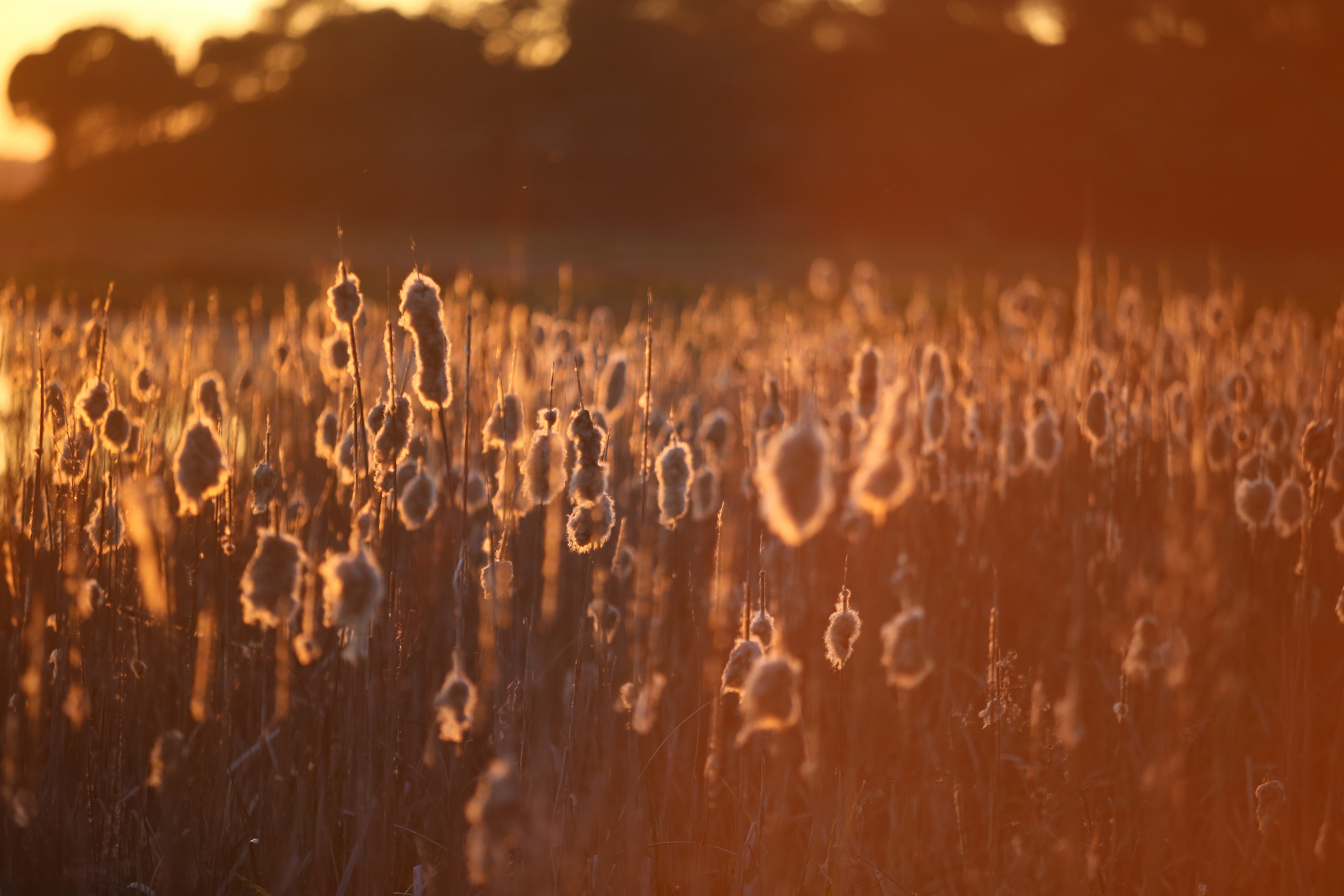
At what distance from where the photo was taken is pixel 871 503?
161 centimetres

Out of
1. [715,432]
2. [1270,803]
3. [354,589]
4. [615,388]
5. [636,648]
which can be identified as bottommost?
[1270,803]

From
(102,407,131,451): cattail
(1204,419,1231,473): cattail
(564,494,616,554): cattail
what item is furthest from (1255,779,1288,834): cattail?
(102,407,131,451): cattail

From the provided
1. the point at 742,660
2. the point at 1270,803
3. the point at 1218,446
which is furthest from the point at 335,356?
the point at 1218,446

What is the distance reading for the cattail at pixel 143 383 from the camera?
2.73m

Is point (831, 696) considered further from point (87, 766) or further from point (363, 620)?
point (87, 766)

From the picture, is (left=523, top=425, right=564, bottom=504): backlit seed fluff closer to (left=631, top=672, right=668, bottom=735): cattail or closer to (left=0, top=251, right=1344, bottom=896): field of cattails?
(left=0, top=251, right=1344, bottom=896): field of cattails

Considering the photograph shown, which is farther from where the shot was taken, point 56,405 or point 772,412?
point 772,412

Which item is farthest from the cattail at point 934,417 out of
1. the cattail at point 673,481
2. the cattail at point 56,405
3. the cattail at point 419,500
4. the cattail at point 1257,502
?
the cattail at point 56,405

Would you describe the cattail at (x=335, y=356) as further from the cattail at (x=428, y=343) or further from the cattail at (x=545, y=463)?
the cattail at (x=428, y=343)

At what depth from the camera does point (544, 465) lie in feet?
7.20

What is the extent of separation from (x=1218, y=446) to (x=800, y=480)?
2860 millimetres

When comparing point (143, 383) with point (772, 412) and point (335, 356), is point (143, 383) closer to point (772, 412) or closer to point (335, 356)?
point (335, 356)

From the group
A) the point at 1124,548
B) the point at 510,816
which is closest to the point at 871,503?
the point at 510,816

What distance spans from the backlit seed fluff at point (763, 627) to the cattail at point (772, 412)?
82cm
